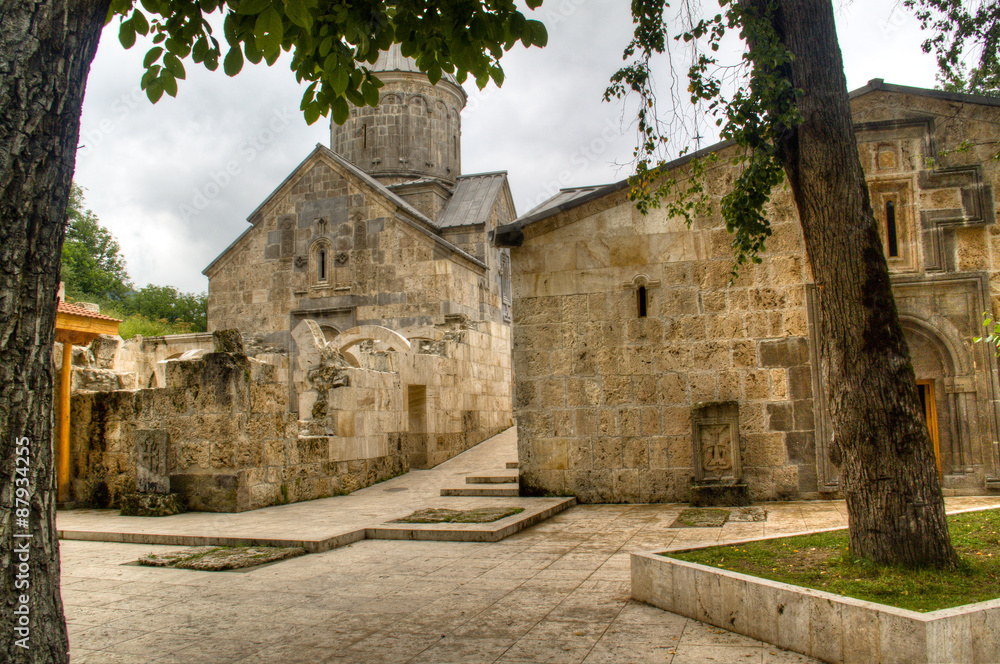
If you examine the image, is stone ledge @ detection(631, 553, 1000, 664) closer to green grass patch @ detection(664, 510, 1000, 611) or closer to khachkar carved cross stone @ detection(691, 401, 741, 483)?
green grass patch @ detection(664, 510, 1000, 611)

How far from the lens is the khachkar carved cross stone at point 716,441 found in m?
9.44

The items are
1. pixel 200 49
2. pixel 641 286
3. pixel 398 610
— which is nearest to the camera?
pixel 200 49

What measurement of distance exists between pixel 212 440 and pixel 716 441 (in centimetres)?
635

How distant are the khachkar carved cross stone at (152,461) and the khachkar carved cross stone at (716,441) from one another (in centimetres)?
668

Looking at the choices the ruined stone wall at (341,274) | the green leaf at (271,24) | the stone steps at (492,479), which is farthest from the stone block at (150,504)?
the ruined stone wall at (341,274)

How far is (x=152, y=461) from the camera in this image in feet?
30.0

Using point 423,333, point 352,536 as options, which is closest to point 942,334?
point 352,536

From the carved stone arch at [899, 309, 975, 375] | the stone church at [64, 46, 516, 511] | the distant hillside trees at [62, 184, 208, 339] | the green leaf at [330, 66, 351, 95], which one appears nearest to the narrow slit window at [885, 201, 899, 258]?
the carved stone arch at [899, 309, 975, 375]

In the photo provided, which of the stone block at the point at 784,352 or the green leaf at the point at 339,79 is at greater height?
the green leaf at the point at 339,79

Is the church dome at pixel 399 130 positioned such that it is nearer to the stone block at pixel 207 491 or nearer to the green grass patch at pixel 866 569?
the stone block at pixel 207 491

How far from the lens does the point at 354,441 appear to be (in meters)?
11.5

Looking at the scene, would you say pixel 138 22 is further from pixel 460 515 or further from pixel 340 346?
pixel 340 346

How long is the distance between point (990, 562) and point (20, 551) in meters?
5.20

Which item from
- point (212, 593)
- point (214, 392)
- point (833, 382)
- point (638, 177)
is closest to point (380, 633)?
point (212, 593)
